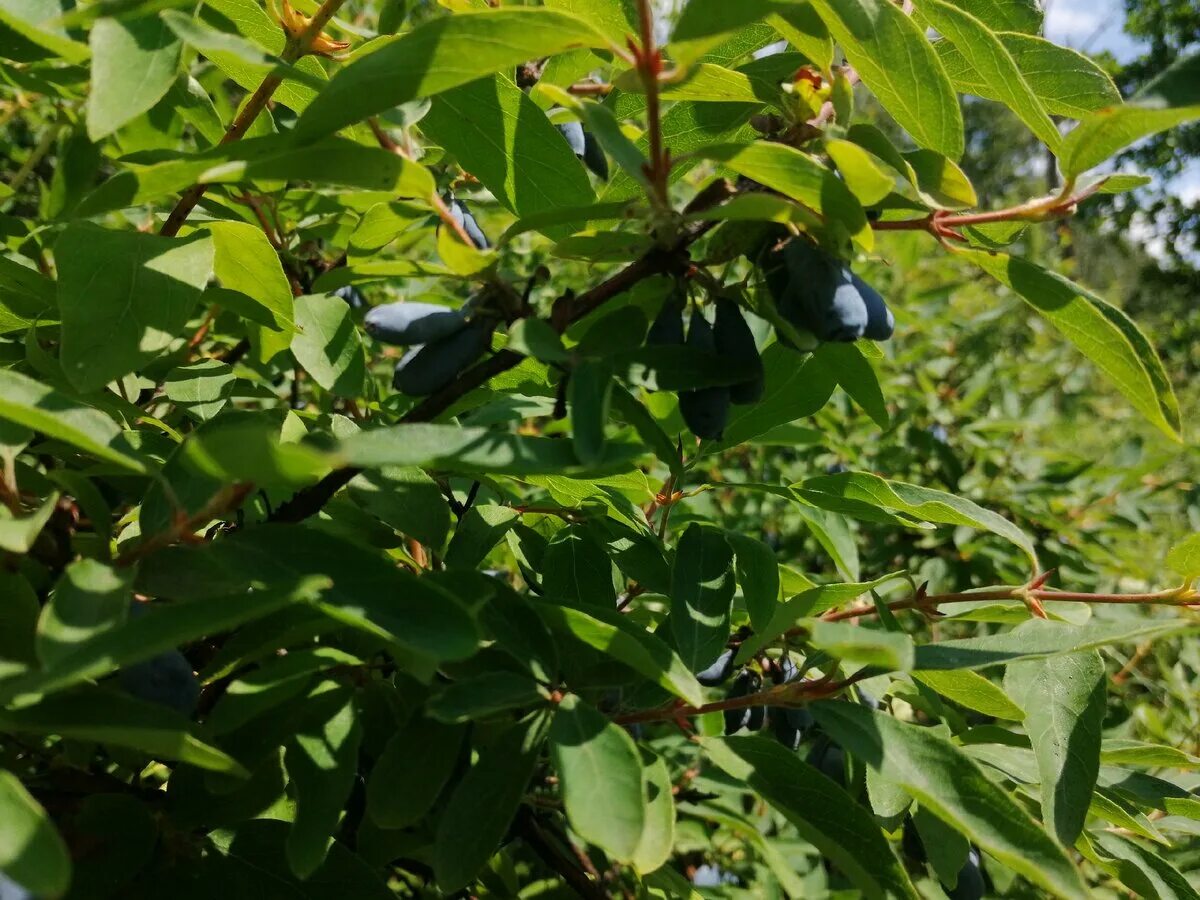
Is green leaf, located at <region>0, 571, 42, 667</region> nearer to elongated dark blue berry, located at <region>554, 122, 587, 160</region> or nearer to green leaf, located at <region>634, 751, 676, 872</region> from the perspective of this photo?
green leaf, located at <region>634, 751, 676, 872</region>

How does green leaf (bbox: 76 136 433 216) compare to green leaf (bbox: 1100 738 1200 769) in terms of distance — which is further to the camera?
green leaf (bbox: 1100 738 1200 769)

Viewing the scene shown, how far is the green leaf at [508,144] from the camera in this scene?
0.82 metres

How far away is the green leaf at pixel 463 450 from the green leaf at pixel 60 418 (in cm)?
17

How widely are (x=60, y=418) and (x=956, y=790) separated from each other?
2.13 ft

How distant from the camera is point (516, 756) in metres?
0.74

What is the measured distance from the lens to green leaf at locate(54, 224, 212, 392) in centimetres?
72

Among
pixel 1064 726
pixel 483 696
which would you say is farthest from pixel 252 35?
pixel 1064 726

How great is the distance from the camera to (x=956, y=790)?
2.14 feet

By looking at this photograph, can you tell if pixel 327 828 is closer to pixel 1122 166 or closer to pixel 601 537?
pixel 601 537

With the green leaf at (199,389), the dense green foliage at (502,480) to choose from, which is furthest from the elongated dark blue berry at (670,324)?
the green leaf at (199,389)

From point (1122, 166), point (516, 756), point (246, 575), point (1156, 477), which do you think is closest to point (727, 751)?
point (516, 756)

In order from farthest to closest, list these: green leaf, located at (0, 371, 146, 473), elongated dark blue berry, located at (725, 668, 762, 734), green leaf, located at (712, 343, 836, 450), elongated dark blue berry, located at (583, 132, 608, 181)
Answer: elongated dark blue berry, located at (583, 132, 608, 181), elongated dark blue berry, located at (725, 668, 762, 734), green leaf, located at (712, 343, 836, 450), green leaf, located at (0, 371, 146, 473)

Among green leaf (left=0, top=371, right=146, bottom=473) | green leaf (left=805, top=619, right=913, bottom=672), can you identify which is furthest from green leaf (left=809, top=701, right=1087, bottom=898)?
green leaf (left=0, top=371, right=146, bottom=473)

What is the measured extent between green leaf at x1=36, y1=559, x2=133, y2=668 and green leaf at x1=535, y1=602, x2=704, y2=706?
29cm
